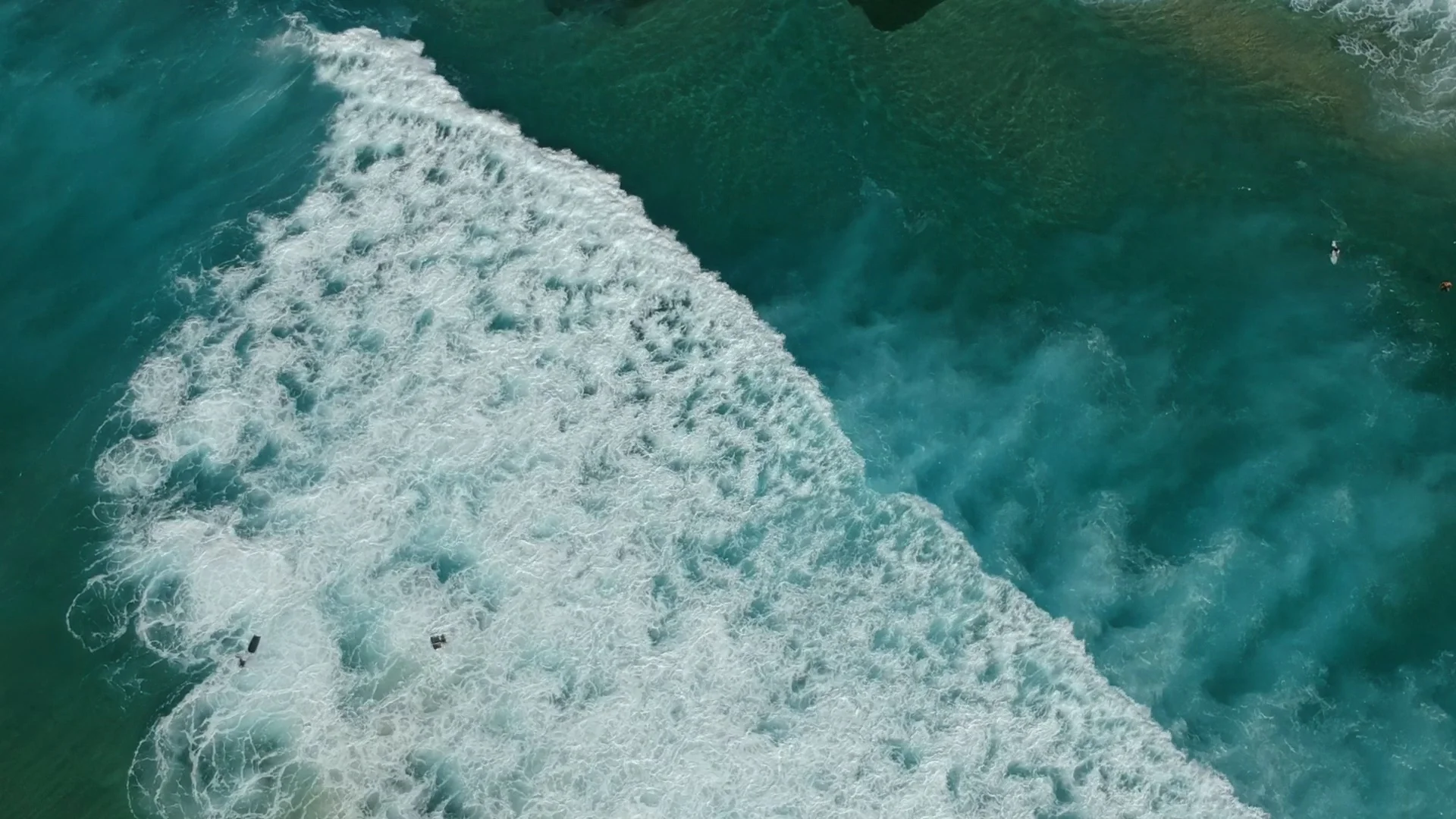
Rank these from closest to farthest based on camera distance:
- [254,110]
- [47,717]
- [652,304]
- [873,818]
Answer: [873,818], [47,717], [652,304], [254,110]

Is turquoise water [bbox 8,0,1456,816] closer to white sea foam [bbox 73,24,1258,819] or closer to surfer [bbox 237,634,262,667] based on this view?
white sea foam [bbox 73,24,1258,819]

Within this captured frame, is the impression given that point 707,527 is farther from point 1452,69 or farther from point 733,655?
point 1452,69

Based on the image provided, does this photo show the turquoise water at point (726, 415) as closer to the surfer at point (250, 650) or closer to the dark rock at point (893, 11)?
the dark rock at point (893, 11)

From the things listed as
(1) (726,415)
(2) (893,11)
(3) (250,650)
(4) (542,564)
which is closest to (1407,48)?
(2) (893,11)

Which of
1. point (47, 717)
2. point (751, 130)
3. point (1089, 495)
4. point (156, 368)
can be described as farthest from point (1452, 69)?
point (47, 717)

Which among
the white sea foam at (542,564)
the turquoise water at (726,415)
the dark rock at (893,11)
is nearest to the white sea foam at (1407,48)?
the turquoise water at (726,415)

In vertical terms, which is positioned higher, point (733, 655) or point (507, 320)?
point (507, 320)

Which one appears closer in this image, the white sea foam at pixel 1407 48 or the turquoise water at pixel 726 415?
the turquoise water at pixel 726 415

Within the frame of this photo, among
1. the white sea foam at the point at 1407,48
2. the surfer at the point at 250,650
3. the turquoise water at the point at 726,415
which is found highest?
the white sea foam at the point at 1407,48
